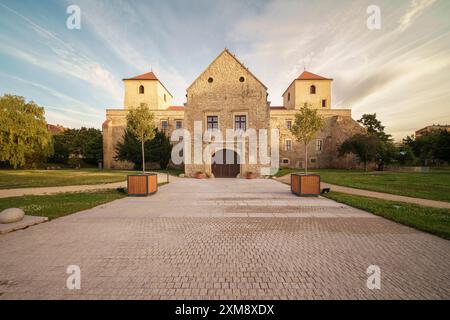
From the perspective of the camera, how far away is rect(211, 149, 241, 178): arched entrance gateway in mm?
20266

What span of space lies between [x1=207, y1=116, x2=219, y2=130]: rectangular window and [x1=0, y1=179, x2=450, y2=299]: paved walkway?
49.4ft

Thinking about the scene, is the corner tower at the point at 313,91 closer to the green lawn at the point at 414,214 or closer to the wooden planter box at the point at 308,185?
the wooden planter box at the point at 308,185

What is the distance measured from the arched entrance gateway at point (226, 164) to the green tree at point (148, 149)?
39.9ft

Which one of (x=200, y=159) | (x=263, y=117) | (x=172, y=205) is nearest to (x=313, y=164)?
(x=263, y=117)

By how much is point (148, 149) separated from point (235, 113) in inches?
629

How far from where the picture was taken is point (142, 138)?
1181cm

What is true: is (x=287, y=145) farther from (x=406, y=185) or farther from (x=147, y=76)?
(x=147, y=76)

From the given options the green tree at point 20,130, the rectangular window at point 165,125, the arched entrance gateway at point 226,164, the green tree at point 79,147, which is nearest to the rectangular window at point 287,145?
the arched entrance gateway at point 226,164

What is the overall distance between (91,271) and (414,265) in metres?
6.01

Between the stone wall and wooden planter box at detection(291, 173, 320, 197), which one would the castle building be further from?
wooden planter box at detection(291, 173, 320, 197)

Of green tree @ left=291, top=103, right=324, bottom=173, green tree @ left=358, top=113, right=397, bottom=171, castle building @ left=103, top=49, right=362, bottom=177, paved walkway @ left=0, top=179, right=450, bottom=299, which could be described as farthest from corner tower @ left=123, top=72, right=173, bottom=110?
green tree @ left=358, top=113, right=397, bottom=171

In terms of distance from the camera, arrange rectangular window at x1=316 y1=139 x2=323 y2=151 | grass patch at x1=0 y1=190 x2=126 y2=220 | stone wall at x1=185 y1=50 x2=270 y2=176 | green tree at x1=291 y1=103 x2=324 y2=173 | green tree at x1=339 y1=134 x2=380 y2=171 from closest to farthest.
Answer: grass patch at x1=0 y1=190 x2=126 y2=220, green tree at x1=291 y1=103 x2=324 y2=173, stone wall at x1=185 y1=50 x2=270 y2=176, green tree at x1=339 y1=134 x2=380 y2=171, rectangular window at x1=316 y1=139 x2=323 y2=151

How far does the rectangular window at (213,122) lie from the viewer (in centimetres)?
2008
